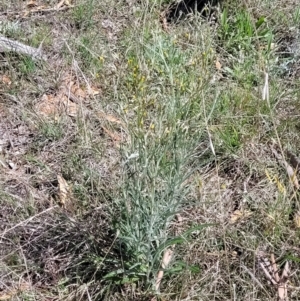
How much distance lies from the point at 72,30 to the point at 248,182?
1539 mm

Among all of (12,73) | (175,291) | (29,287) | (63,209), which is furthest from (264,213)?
(12,73)

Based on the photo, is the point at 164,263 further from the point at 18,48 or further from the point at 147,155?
the point at 18,48

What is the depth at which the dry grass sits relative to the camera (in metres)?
2.07

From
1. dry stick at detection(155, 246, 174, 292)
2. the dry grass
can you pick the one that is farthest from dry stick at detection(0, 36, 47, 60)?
dry stick at detection(155, 246, 174, 292)

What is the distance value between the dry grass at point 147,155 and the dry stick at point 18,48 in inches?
1.8

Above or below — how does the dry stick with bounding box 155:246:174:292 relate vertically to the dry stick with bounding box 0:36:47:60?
below

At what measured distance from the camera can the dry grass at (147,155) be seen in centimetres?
207

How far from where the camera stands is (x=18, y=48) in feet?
10.3

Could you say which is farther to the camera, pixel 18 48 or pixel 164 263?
pixel 18 48

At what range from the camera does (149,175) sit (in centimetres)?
200

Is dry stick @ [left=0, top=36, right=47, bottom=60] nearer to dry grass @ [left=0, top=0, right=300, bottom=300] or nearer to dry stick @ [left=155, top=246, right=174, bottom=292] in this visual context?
dry grass @ [left=0, top=0, right=300, bottom=300]

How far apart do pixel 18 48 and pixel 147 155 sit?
154cm

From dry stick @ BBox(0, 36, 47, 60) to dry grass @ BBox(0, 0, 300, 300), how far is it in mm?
45

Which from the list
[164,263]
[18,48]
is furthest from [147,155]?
[18,48]
